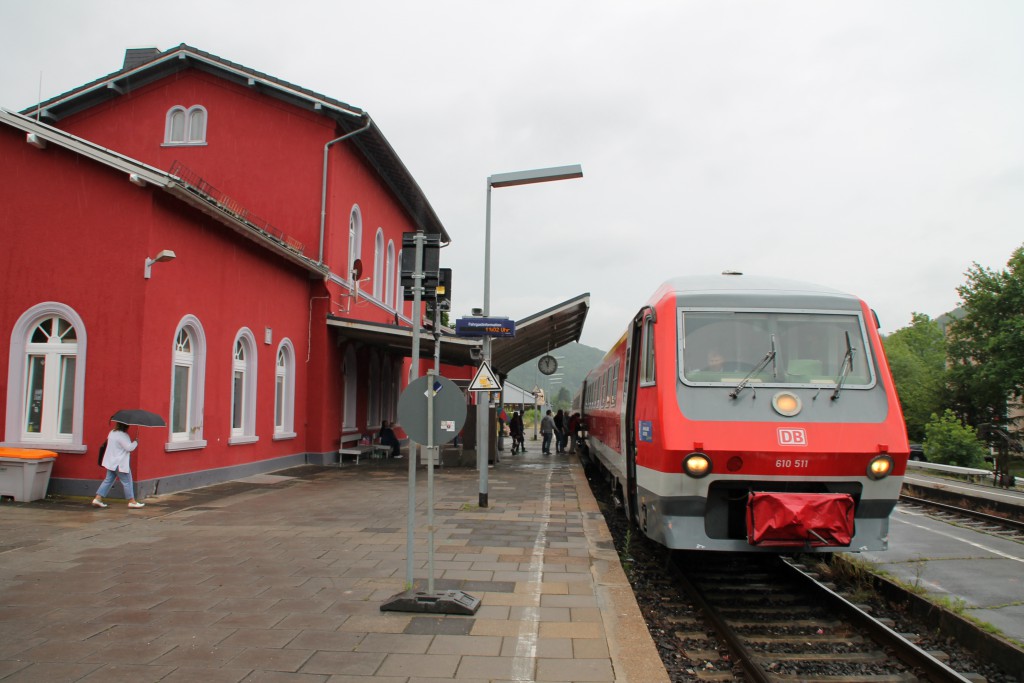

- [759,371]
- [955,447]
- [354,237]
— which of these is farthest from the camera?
[955,447]

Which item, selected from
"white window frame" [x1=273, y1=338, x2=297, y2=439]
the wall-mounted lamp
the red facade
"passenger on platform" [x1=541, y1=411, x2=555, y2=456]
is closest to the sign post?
the wall-mounted lamp

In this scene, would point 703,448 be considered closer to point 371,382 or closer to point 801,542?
point 801,542

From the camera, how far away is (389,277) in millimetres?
27094

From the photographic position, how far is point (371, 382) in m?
24.5

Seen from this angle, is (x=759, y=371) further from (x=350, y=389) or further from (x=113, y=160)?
(x=350, y=389)

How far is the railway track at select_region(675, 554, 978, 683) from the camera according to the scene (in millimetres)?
5238

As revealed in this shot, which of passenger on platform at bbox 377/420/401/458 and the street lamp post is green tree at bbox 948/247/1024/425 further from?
the street lamp post

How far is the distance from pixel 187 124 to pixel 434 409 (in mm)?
17548

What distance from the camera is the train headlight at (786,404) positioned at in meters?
6.72

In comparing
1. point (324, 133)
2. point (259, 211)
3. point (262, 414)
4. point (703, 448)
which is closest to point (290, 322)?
point (262, 414)

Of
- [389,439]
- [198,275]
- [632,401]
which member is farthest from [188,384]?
[389,439]

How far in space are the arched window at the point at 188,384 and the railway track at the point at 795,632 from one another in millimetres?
8686

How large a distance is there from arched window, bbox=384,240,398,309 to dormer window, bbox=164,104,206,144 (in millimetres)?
7652

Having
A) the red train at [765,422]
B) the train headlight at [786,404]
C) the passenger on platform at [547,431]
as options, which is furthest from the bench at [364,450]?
the train headlight at [786,404]
